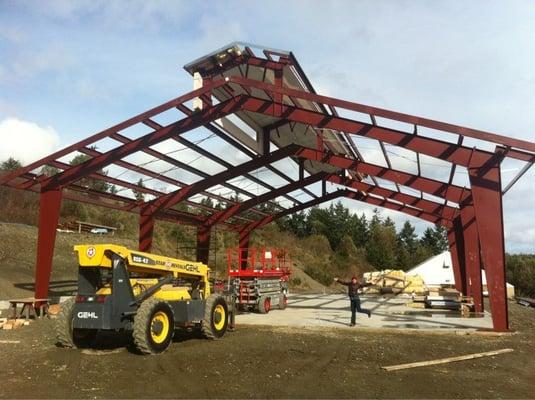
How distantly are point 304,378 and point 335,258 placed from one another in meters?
67.4

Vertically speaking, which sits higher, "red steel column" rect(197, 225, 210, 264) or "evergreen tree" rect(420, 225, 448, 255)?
"evergreen tree" rect(420, 225, 448, 255)

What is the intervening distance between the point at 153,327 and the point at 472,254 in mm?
16105

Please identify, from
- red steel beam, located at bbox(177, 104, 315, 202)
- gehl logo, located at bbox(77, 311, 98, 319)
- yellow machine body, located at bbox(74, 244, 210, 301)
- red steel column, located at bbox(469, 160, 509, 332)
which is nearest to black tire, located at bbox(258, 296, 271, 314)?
red steel beam, located at bbox(177, 104, 315, 202)

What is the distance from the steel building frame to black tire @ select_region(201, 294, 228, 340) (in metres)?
6.68

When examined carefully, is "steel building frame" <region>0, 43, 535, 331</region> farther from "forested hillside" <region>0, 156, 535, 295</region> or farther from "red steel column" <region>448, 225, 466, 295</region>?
"forested hillside" <region>0, 156, 535, 295</region>

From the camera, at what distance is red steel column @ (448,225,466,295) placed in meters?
25.8

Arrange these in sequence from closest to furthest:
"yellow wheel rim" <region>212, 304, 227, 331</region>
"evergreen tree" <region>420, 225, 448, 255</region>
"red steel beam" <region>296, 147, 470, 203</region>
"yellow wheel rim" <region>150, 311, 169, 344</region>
Result: "yellow wheel rim" <region>150, 311, 169, 344</region> < "yellow wheel rim" <region>212, 304, 227, 331</region> < "red steel beam" <region>296, 147, 470, 203</region> < "evergreen tree" <region>420, 225, 448, 255</region>

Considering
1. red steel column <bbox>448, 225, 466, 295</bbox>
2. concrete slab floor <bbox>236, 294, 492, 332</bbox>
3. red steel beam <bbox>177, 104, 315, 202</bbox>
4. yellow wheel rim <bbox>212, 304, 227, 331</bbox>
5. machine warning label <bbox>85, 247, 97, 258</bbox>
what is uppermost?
red steel beam <bbox>177, 104, 315, 202</bbox>

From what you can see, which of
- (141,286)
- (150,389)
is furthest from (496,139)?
(150,389)

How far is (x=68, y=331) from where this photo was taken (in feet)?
36.4

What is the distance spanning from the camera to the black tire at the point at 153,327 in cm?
1023

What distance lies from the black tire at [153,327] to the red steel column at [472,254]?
587 inches

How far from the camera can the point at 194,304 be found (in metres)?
12.7

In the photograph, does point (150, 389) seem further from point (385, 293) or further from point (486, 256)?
point (385, 293)
